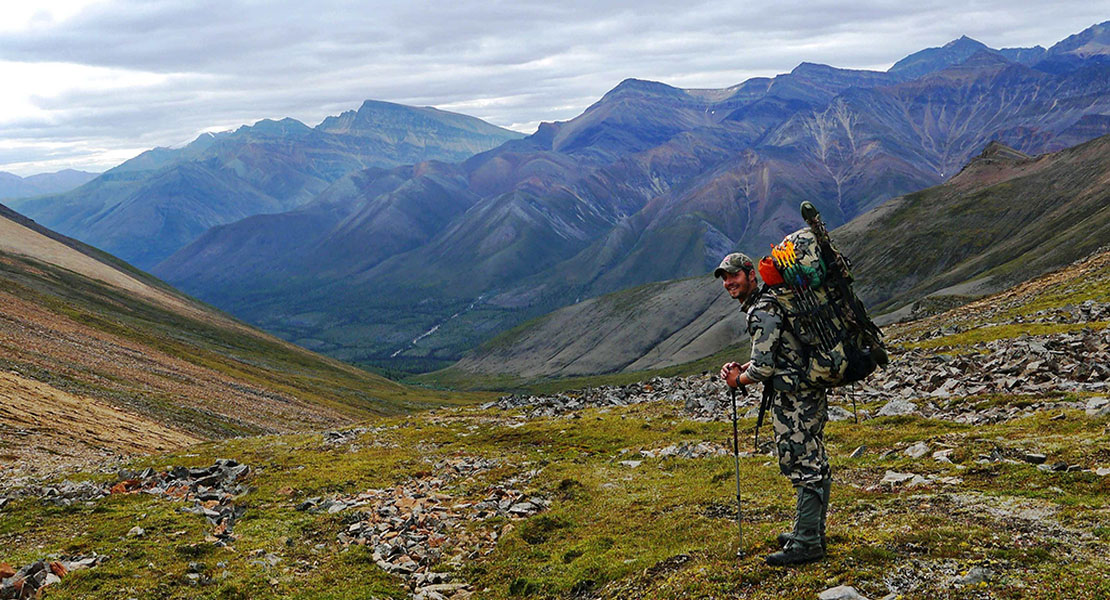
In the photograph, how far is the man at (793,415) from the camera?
12.2 m

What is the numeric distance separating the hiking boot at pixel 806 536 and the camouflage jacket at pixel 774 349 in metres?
1.99

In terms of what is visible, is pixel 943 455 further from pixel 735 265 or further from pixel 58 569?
pixel 58 569

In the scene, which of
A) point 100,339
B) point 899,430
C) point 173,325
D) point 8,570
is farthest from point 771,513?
point 173,325

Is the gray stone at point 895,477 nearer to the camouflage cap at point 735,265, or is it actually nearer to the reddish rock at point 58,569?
the camouflage cap at point 735,265

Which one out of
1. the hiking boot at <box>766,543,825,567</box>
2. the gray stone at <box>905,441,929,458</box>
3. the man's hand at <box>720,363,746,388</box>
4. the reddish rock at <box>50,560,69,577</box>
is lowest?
the reddish rock at <box>50,560,69,577</box>

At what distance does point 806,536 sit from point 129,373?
285 feet

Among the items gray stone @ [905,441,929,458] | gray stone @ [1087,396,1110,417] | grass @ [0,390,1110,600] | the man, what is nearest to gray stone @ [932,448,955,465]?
grass @ [0,390,1110,600]

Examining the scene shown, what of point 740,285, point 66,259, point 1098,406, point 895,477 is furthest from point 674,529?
point 66,259

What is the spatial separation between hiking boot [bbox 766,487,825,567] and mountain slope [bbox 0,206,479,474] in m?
39.2

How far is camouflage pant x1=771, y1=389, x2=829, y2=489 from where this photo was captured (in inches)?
489

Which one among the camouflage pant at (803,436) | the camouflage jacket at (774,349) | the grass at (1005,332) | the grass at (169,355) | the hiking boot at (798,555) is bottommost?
the grass at (169,355)

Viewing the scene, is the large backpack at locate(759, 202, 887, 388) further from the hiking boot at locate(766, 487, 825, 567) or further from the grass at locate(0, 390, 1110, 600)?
the grass at locate(0, 390, 1110, 600)

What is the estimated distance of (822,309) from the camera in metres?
12.2

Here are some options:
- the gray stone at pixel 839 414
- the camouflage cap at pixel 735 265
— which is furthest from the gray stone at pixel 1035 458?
the gray stone at pixel 839 414
